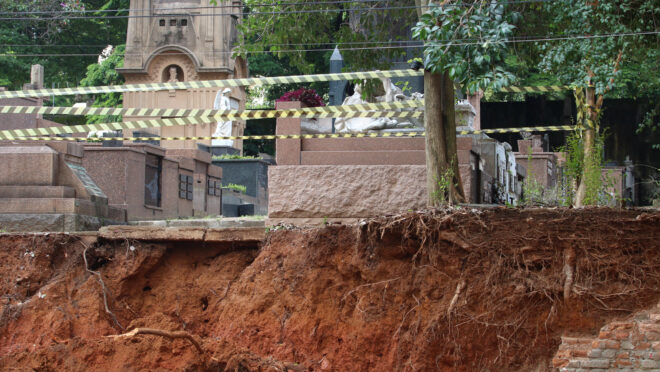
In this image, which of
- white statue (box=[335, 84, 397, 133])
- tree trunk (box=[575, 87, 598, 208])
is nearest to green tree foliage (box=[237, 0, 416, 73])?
white statue (box=[335, 84, 397, 133])

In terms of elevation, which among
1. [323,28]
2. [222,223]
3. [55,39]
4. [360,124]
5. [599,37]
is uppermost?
[55,39]

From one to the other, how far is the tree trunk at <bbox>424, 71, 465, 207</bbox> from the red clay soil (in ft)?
2.26

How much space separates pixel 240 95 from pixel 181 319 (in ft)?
72.8

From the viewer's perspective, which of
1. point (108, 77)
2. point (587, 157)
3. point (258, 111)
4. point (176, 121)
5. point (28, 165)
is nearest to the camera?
point (587, 157)

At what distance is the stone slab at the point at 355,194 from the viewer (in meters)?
10.9

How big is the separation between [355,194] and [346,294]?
138 cm

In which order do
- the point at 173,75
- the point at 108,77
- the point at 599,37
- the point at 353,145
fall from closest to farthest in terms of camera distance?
the point at 353,145 → the point at 599,37 → the point at 173,75 → the point at 108,77

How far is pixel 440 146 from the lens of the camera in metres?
10.5

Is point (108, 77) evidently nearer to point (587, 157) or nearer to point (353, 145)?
point (353, 145)

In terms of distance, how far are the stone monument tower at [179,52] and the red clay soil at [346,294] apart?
2145 cm

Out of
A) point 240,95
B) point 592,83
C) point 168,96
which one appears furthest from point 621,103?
point 592,83

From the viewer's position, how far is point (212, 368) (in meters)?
9.91

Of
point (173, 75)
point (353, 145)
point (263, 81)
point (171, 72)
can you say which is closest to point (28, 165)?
point (263, 81)

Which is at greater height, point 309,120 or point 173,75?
point 173,75
